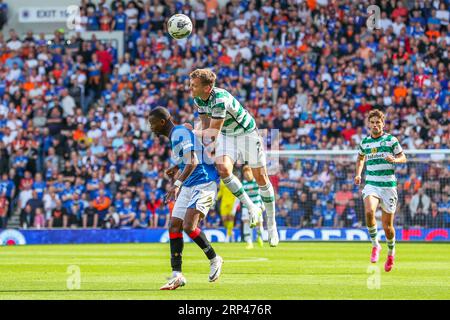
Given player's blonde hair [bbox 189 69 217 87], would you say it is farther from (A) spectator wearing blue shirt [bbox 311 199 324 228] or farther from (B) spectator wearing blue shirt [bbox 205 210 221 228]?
(B) spectator wearing blue shirt [bbox 205 210 221 228]

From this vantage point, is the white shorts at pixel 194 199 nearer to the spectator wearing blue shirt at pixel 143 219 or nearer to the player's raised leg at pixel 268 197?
the player's raised leg at pixel 268 197

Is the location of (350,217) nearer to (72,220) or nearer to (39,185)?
(72,220)

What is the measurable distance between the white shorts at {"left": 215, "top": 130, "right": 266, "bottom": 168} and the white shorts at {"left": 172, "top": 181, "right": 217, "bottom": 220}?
7.11 ft

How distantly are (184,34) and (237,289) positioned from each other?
20.4 ft

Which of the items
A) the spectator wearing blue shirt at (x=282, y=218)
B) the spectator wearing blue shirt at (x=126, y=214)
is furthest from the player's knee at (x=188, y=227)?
the spectator wearing blue shirt at (x=126, y=214)

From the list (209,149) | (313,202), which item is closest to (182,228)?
(209,149)

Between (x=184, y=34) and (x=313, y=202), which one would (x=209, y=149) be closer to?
(x=184, y=34)

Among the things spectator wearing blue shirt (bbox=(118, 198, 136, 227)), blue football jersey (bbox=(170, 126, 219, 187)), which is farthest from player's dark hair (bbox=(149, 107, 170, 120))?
spectator wearing blue shirt (bbox=(118, 198, 136, 227))

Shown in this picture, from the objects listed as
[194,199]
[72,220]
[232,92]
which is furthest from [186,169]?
[232,92]

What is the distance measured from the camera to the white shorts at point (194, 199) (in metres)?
12.5

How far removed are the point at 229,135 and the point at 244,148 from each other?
331 mm

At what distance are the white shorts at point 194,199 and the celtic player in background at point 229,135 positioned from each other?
129 centimetres

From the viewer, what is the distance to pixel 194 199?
12500 millimetres

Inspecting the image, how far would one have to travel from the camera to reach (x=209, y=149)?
45.2ft
